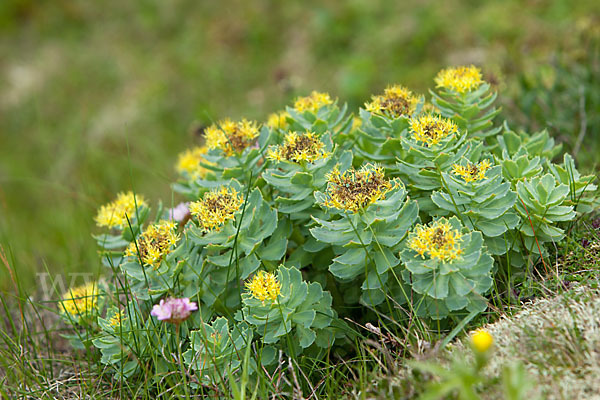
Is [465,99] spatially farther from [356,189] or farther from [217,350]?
[217,350]

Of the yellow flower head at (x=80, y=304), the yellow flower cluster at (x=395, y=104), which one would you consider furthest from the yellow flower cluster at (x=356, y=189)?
the yellow flower head at (x=80, y=304)

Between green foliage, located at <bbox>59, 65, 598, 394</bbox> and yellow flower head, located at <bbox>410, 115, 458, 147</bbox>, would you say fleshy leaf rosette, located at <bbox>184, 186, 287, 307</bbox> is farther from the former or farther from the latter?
yellow flower head, located at <bbox>410, 115, 458, 147</bbox>

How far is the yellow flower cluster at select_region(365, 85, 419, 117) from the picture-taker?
2367mm

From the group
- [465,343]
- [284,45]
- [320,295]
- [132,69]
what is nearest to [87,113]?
[132,69]

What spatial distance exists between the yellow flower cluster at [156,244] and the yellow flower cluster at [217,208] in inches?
5.1

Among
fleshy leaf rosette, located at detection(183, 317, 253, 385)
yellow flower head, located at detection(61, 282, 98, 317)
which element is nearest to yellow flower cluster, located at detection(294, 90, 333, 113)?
fleshy leaf rosette, located at detection(183, 317, 253, 385)

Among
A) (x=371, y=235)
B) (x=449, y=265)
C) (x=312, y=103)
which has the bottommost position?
(x=449, y=265)

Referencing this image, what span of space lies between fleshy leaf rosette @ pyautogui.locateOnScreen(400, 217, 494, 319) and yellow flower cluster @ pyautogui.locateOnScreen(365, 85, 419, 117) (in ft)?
2.07

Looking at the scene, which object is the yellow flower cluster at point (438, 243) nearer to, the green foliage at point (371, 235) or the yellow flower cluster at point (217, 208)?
the green foliage at point (371, 235)

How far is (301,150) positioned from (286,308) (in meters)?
0.59

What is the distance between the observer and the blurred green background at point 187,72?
4.08 metres

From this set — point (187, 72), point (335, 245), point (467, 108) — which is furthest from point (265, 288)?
point (187, 72)

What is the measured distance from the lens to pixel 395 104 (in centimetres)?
238

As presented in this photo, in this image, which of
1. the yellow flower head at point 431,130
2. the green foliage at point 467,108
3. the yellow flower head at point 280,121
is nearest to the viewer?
the yellow flower head at point 431,130
